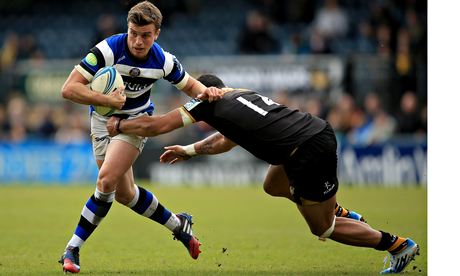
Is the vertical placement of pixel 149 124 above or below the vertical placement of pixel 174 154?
above

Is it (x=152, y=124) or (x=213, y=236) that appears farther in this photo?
(x=213, y=236)

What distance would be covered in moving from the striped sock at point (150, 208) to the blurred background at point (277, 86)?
10.5m

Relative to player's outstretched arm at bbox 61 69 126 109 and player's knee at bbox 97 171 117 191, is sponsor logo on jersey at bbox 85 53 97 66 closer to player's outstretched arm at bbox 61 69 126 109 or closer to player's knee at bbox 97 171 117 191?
player's outstretched arm at bbox 61 69 126 109

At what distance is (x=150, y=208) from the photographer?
26.3 feet

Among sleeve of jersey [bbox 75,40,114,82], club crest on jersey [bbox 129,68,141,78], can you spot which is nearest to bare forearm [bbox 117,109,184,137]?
sleeve of jersey [bbox 75,40,114,82]

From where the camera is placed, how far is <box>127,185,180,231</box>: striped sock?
7977 mm

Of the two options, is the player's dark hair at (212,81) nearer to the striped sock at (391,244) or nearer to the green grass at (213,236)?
the green grass at (213,236)

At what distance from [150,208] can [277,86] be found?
40.8 feet

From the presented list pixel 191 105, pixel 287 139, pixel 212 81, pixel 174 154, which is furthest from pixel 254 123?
pixel 174 154

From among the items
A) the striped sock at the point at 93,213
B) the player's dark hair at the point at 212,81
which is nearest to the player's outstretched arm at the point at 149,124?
the player's dark hair at the point at 212,81

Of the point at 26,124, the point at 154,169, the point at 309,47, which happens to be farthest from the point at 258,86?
the point at 26,124

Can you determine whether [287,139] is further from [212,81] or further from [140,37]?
[140,37]

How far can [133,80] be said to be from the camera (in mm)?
7605

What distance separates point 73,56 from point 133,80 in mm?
16988
